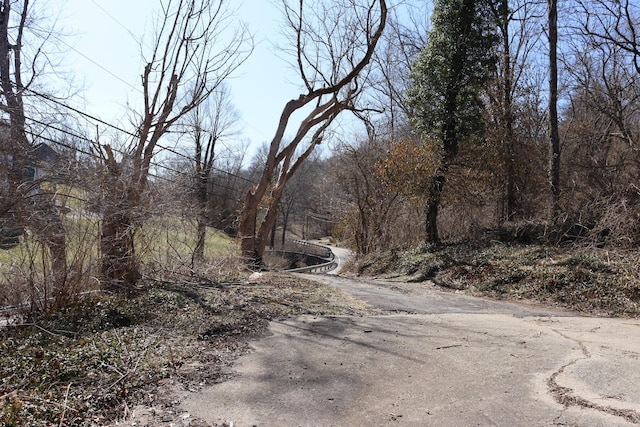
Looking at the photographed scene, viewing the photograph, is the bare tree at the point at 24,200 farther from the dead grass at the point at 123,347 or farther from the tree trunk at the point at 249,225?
the tree trunk at the point at 249,225

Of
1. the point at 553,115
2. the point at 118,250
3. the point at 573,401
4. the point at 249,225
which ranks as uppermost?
the point at 553,115

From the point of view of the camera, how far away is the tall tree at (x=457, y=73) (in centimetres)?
1603

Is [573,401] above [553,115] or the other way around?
the other way around

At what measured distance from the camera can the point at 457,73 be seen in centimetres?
1617

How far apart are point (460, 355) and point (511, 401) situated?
4.68 feet

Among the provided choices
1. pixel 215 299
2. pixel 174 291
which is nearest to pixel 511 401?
pixel 215 299

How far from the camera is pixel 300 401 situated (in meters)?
4.19

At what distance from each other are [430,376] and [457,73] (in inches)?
537

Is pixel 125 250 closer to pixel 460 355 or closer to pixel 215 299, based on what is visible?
pixel 215 299

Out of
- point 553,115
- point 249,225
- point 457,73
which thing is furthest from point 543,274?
point 249,225

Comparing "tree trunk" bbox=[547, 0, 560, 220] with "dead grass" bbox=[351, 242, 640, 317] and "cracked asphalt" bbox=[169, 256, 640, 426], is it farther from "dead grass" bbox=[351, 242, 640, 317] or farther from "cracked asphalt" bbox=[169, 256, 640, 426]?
"cracked asphalt" bbox=[169, 256, 640, 426]

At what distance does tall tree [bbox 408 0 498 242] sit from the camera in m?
16.0

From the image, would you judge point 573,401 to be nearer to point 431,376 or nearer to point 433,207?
point 431,376

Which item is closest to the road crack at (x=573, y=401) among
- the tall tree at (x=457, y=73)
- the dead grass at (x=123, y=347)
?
the dead grass at (x=123, y=347)
